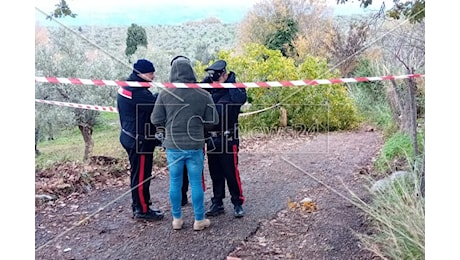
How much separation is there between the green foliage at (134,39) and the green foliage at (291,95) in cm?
37

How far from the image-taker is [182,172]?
248 cm

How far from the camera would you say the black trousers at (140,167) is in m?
2.57

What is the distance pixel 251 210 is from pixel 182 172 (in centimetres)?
48

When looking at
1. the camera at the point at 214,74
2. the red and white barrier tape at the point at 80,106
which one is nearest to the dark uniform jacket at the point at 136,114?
the camera at the point at 214,74

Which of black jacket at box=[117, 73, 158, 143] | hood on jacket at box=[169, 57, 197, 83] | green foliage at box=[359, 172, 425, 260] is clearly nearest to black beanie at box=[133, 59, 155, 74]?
black jacket at box=[117, 73, 158, 143]

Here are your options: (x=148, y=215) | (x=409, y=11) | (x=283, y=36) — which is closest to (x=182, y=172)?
(x=148, y=215)

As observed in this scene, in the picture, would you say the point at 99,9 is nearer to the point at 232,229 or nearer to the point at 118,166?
the point at 118,166

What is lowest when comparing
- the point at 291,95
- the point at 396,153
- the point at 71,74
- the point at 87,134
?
the point at 396,153

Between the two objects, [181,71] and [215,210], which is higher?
[181,71]

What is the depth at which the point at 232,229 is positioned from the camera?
8.20ft

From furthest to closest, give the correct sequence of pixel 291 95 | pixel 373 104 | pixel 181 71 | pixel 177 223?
1. pixel 373 104
2. pixel 291 95
3. pixel 177 223
4. pixel 181 71

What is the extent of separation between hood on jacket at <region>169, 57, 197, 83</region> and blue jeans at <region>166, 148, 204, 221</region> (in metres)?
0.35

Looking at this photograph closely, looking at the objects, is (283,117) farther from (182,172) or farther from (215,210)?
(182,172)
